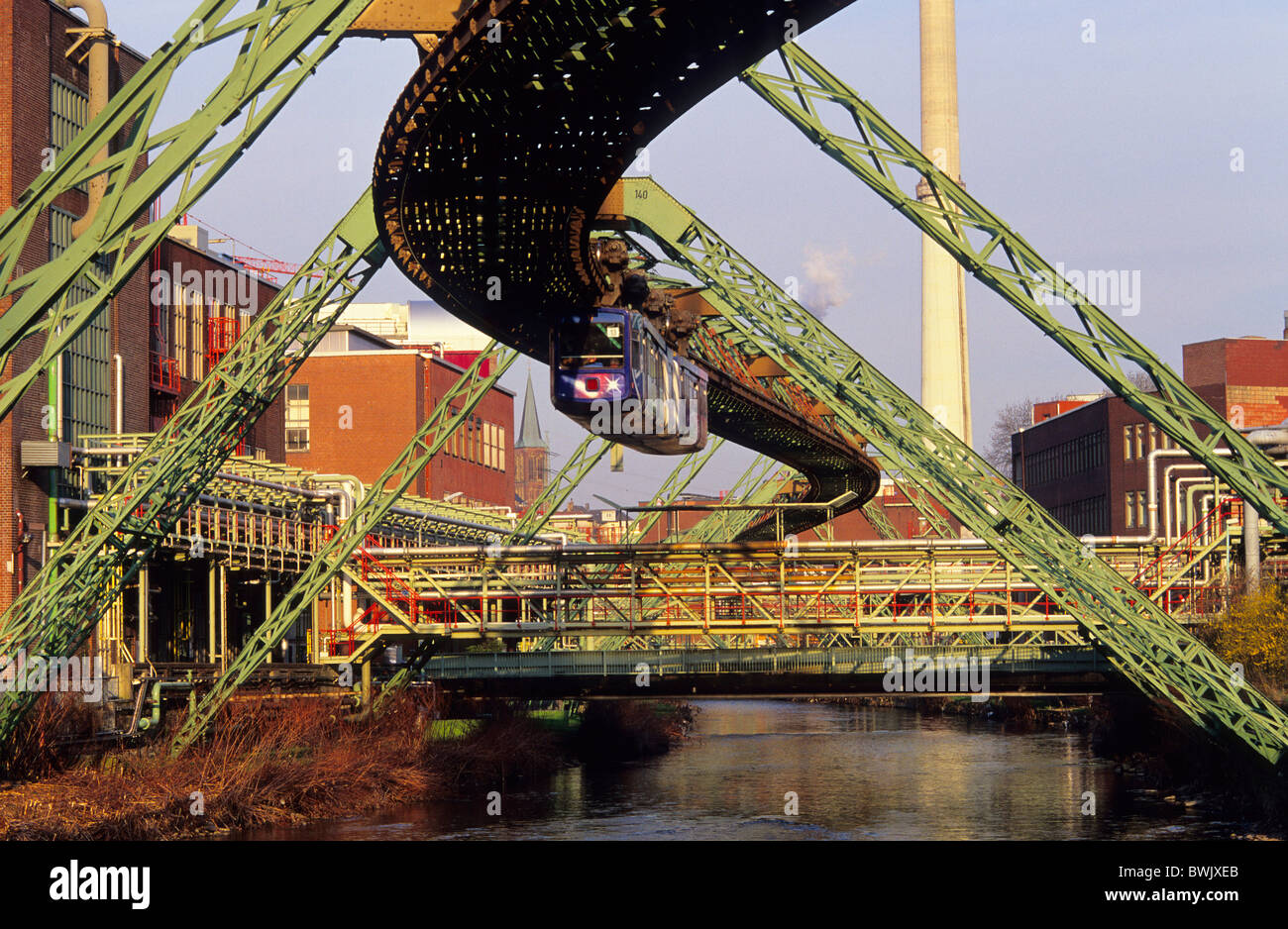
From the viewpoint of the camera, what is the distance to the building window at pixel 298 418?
71.0m

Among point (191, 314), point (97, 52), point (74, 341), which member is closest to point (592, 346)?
point (74, 341)

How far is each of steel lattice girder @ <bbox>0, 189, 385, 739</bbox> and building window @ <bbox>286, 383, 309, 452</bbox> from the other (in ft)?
139

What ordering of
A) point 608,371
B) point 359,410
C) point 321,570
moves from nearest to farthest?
point 608,371 → point 321,570 → point 359,410

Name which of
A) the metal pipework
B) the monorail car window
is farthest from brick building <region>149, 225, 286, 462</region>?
the monorail car window

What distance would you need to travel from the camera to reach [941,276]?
96125 millimetres

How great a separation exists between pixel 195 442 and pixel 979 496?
14.1 m

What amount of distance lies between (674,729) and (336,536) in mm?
28606

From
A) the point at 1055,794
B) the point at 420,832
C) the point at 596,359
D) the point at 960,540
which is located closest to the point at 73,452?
the point at 420,832

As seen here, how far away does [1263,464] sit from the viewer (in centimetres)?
2473

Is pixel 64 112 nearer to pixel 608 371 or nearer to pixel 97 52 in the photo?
pixel 97 52

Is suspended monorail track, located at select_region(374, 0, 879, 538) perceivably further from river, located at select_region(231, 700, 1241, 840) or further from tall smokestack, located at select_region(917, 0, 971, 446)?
tall smokestack, located at select_region(917, 0, 971, 446)

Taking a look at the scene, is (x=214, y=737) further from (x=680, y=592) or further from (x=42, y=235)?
(x=42, y=235)

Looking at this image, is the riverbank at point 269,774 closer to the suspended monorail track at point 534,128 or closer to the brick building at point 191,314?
the suspended monorail track at point 534,128
